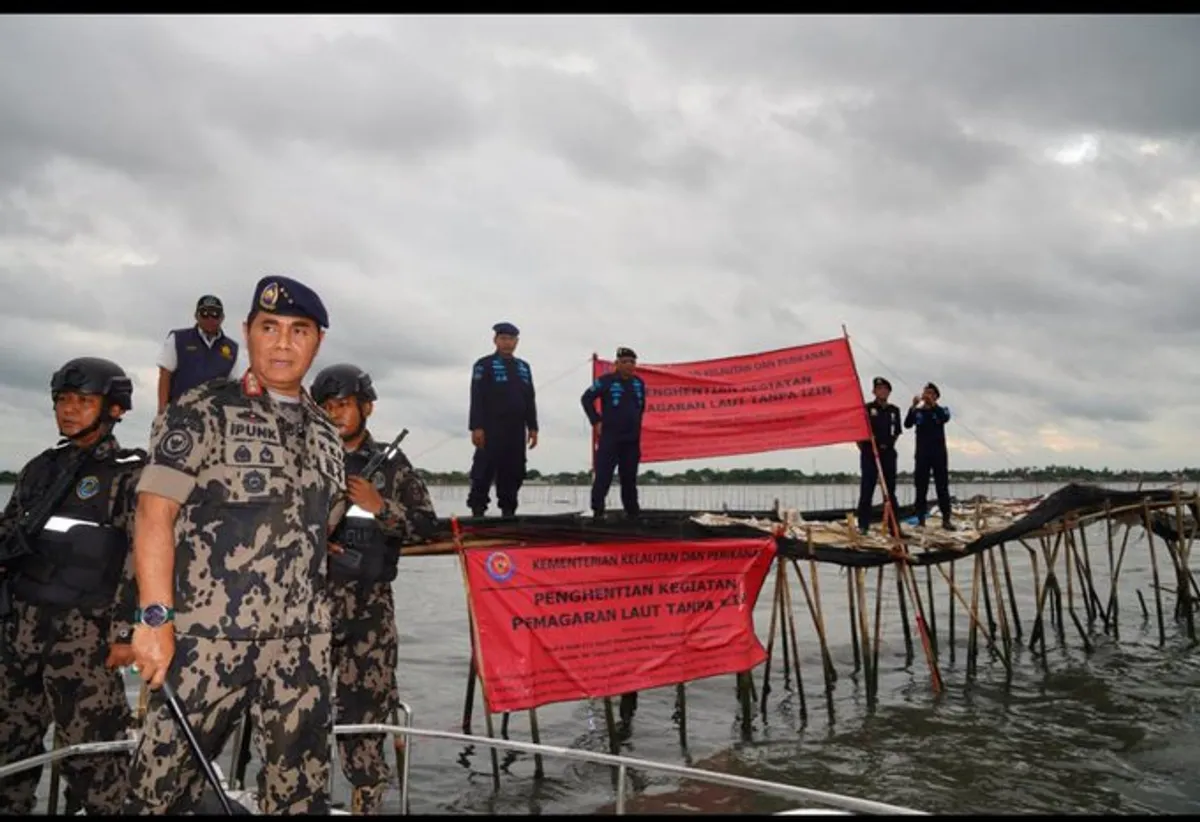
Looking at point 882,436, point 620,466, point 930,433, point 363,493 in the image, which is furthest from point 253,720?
point 930,433

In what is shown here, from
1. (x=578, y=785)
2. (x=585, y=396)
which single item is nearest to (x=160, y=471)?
(x=578, y=785)

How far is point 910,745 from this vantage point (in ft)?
34.2

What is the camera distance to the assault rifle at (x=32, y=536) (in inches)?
180

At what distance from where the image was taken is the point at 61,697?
183 inches

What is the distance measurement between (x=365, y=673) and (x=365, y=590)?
551 mm

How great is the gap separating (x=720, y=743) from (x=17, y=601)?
840cm

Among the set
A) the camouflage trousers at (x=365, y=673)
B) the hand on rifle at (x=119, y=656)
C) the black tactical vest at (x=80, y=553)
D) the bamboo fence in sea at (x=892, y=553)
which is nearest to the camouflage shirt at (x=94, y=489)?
the black tactical vest at (x=80, y=553)

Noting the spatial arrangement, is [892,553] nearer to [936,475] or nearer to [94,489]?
[936,475]

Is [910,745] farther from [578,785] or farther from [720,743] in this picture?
[578,785]

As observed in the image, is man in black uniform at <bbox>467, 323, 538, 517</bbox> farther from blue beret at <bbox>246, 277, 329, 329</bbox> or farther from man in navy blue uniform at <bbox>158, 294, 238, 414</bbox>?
blue beret at <bbox>246, 277, 329, 329</bbox>

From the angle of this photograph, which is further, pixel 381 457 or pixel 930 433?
pixel 930 433

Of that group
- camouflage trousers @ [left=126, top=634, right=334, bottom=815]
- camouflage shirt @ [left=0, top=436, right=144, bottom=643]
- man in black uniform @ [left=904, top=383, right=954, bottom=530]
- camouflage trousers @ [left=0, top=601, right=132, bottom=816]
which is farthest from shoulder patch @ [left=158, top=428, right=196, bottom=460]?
man in black uniform @ [left=904, top=383, right=954, bottom=530]

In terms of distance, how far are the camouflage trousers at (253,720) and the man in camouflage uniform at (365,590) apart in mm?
2029

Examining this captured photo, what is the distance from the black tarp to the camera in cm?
762
